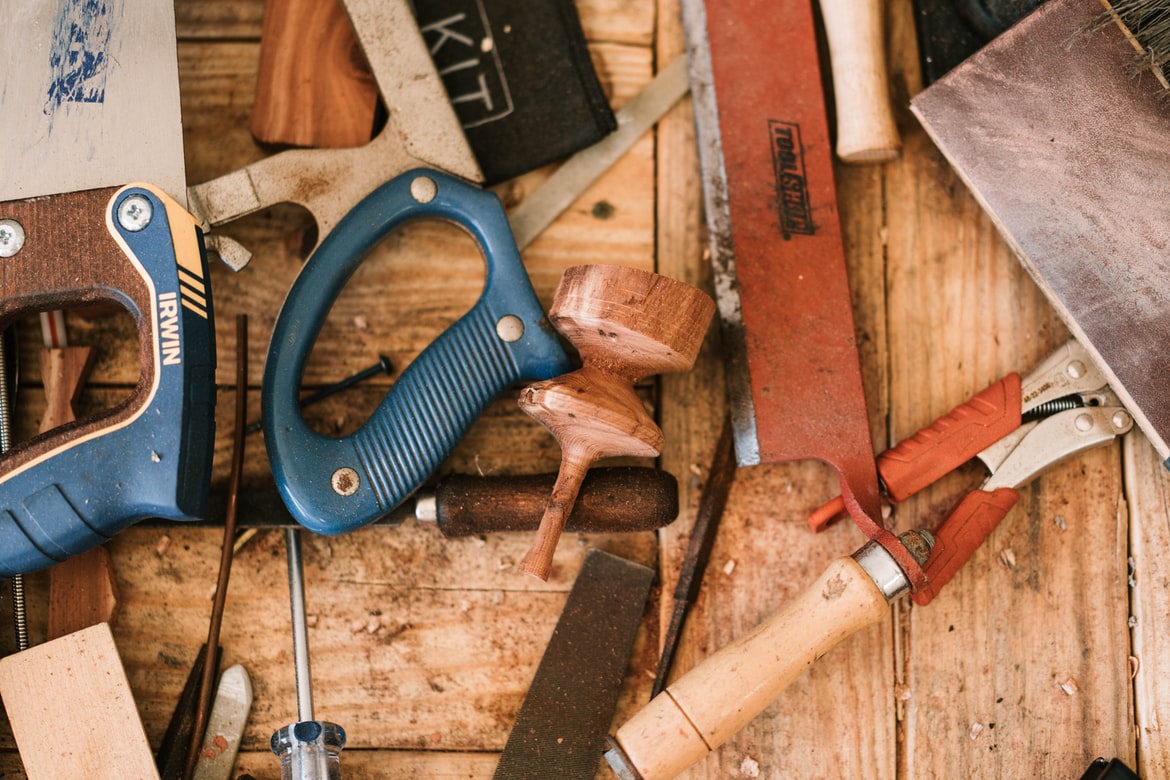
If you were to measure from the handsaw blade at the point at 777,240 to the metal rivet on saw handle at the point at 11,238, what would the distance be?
2.86 ft

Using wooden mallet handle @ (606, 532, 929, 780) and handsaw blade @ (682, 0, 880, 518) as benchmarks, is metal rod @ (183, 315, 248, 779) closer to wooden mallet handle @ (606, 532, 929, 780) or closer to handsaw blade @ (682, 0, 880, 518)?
wooden mallet handle @ (606, 532, 929, 780)

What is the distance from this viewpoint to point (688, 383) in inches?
48.6

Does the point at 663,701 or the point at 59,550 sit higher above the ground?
the point at 59,550

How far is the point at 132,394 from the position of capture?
3.30ft

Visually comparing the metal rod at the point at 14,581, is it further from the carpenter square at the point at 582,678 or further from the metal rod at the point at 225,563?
the carpenter square at the point at 582,678

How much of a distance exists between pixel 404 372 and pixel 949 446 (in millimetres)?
731

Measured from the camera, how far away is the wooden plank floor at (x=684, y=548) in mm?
1177

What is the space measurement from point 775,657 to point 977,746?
38 centimetres

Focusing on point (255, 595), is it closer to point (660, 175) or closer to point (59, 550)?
point (59, 550)

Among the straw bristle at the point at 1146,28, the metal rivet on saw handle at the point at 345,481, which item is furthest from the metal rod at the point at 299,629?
the straw bristle at the point at 1146,28

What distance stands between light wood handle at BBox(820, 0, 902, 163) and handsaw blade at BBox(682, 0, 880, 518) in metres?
0.03

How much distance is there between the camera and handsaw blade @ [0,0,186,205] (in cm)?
104

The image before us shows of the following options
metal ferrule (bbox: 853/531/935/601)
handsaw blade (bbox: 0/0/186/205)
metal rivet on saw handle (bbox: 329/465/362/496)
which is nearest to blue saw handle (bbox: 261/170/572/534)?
metal rivet on saw handle (bbox: 329/465/362/496)

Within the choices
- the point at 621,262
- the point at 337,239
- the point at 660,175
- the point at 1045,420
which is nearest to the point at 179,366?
the point at 337,239
